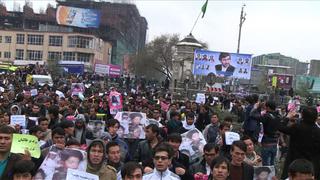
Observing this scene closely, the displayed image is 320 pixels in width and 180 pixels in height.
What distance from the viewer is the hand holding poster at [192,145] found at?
8.77 m

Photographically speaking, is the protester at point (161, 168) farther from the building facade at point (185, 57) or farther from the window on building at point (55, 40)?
the window on building at point (55, 40)

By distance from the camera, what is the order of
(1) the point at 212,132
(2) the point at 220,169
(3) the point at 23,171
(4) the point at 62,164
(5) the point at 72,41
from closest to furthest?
(3) the point at 23,171, (2) the point at 220,169, (4) the point at 62,164, (1) the point at 212,132, (5) the point at 72,41

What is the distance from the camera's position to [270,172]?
6.43 m

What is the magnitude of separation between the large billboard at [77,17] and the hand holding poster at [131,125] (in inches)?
3685

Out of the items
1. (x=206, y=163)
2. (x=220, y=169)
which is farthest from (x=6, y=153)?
(x=206, y=163)

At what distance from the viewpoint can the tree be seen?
311ft

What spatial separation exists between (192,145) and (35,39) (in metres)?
103

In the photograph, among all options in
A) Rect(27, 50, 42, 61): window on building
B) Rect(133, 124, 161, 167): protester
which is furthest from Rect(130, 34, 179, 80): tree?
Rect(133, 124, 161, 167): protester

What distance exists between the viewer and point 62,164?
5.95 m

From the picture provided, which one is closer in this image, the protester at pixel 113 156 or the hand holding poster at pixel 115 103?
the protester at pixel 113 156

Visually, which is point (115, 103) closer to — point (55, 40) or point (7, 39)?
point (55, 40)

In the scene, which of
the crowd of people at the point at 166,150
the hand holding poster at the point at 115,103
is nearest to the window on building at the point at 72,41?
the hand holding poster at the point at 115,103

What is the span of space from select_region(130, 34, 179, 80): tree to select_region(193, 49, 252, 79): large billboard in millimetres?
68507

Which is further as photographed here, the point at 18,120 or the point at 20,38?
the point at 20,38
